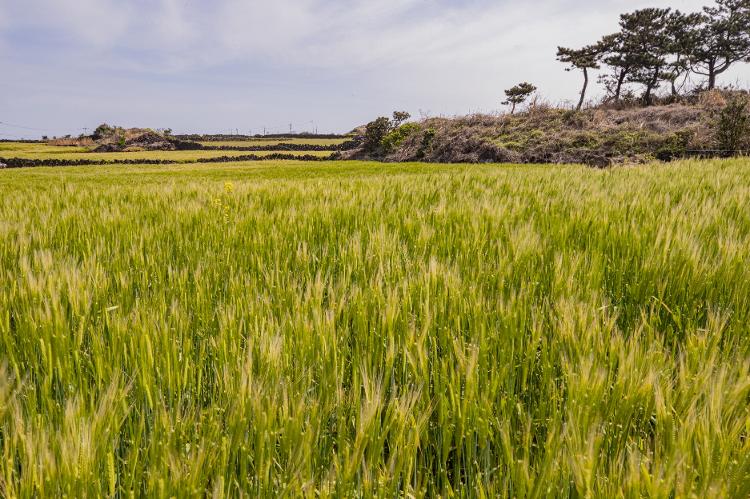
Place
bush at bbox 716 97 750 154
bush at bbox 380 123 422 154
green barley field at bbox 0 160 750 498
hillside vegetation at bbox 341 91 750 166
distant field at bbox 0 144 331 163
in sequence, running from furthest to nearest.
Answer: bush at bbox 380 123 422 154 → distant field at bbox 0 144 331 163 → hillside vegetation at bbox 341 91 750 166 → bush at bbox 716 97 750 154 → green barley field at bbox 0 160 750 498

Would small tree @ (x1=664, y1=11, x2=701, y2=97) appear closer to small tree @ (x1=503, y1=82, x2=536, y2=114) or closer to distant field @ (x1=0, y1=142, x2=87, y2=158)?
small tree @ (x1=503, y1=82, x2=536, y2=114)

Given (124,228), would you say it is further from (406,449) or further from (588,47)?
(588,47)

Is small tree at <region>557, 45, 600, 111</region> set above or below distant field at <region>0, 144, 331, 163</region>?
above

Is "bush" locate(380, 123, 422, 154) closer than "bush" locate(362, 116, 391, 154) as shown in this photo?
Yes

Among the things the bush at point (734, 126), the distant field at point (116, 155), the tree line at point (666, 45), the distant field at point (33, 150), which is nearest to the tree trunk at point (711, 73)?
the tree line at point (666, 45)

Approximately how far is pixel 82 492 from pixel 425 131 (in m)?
34.8

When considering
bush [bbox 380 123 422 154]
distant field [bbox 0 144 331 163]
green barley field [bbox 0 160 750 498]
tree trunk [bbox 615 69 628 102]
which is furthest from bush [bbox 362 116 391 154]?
green barley field [bbox 0 160 750 498]

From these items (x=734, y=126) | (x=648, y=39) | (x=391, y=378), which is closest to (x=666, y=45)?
(x=648, y=39)

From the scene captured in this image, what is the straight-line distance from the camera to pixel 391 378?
97 cm

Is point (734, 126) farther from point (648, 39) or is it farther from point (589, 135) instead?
point (648, 39)

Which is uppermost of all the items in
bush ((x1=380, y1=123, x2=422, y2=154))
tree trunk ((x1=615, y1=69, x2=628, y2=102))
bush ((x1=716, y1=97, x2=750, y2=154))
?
tree trunk ((x1=615, y1=69, x2=628, y2=102))

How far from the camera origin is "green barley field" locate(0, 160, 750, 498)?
1.92 feet

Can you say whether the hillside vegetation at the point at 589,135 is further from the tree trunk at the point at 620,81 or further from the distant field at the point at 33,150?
the distant field at the point at 33,150

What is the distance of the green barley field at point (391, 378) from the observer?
586 mm
